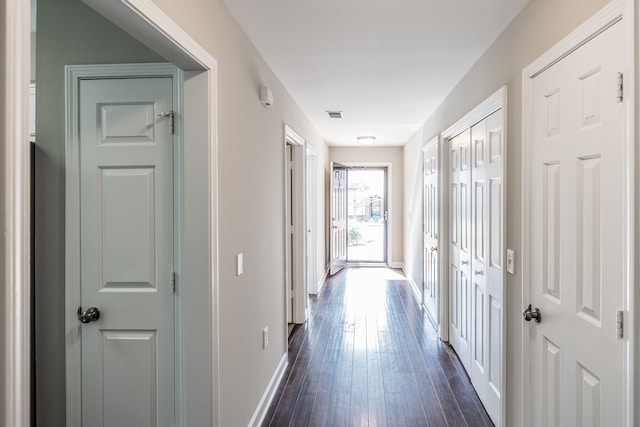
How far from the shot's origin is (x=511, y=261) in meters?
2.07

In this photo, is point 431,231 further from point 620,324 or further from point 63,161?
point 63,161

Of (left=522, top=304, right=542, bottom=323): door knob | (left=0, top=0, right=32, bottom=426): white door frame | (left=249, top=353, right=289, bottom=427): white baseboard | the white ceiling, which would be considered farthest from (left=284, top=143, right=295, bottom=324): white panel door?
(left=0, top=0, right=32, bottom=426): white door frame

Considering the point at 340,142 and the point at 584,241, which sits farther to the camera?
the point at 340,142

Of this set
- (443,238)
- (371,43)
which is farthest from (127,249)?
(443,238)

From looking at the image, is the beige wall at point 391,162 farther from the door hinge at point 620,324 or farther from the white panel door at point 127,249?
the door hinge at point 620,324

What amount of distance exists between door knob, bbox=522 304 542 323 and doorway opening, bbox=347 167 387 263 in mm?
5843

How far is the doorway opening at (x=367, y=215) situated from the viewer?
779 centimetres

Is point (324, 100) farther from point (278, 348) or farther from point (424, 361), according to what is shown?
point (424, 361)

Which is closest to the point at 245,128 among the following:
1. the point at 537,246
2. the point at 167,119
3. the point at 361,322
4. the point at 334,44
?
the point at 167,119

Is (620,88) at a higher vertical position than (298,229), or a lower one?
higher

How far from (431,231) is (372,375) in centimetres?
193

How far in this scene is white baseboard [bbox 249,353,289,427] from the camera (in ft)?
7.75

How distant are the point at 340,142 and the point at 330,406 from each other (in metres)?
5.02

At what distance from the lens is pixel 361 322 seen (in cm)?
437
